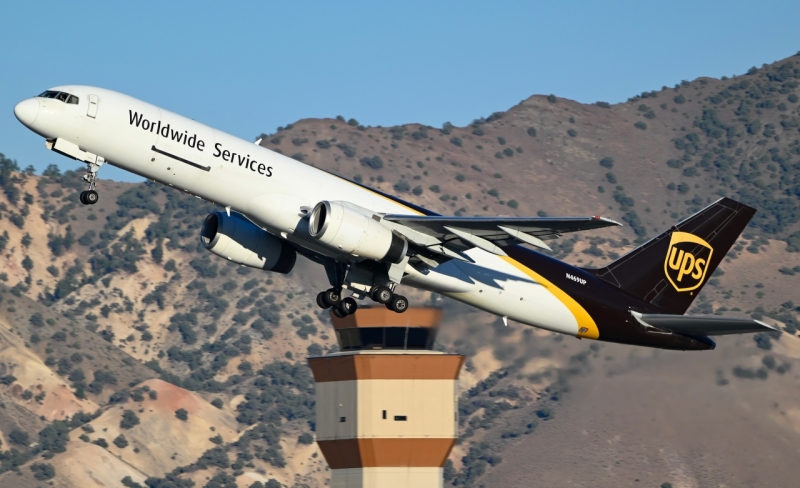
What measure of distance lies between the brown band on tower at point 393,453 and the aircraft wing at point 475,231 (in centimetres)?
2687

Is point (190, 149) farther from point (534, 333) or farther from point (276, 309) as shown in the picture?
point (276, 309)

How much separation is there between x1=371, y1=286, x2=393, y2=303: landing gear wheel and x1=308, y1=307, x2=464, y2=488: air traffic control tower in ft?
74.6

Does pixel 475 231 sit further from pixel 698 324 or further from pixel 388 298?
pixel 698 324

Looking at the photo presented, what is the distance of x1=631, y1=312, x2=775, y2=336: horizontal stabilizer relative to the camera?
152 ft

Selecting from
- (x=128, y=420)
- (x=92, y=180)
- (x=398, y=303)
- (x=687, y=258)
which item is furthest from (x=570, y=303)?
(x=128, y=420)

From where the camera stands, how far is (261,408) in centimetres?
16962

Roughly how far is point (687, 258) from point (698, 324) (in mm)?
5265

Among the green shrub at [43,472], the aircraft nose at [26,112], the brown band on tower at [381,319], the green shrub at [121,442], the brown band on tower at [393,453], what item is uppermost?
the aircraft nose at [26,112]

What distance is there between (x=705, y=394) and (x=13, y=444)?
8629 centimetres

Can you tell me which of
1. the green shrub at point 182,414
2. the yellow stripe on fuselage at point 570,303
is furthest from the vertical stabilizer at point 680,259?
the green shrub at point 182,414

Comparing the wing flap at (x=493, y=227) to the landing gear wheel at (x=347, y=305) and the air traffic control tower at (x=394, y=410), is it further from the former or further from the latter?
the air traffic control tower at (x=394, y=410)

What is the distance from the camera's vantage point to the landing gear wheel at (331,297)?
47.8 metres

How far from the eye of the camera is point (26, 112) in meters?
41.2

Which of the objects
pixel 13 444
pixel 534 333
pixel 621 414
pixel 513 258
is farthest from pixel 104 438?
pixel 513 258
